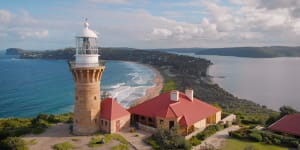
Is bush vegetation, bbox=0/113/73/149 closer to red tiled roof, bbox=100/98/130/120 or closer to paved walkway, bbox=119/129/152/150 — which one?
red tiled roof, bbox=100/98/130/120

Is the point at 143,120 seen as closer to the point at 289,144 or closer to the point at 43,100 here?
the point at 289,144

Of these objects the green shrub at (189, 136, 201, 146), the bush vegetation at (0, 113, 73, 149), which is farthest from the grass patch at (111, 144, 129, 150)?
the bush vegetation at (0, 113, 73, 149)

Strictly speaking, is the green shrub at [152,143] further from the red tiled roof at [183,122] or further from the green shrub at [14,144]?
the green shrub at [14,144]

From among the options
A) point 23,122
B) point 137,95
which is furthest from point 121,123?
point 137,95

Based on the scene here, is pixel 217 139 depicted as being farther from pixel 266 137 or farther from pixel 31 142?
pixel 31 142

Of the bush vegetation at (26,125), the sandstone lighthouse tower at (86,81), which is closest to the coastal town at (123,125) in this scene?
the sandstone lighthouse tower at (86,81)

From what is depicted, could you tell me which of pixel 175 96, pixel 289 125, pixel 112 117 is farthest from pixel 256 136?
pixel 112 117
